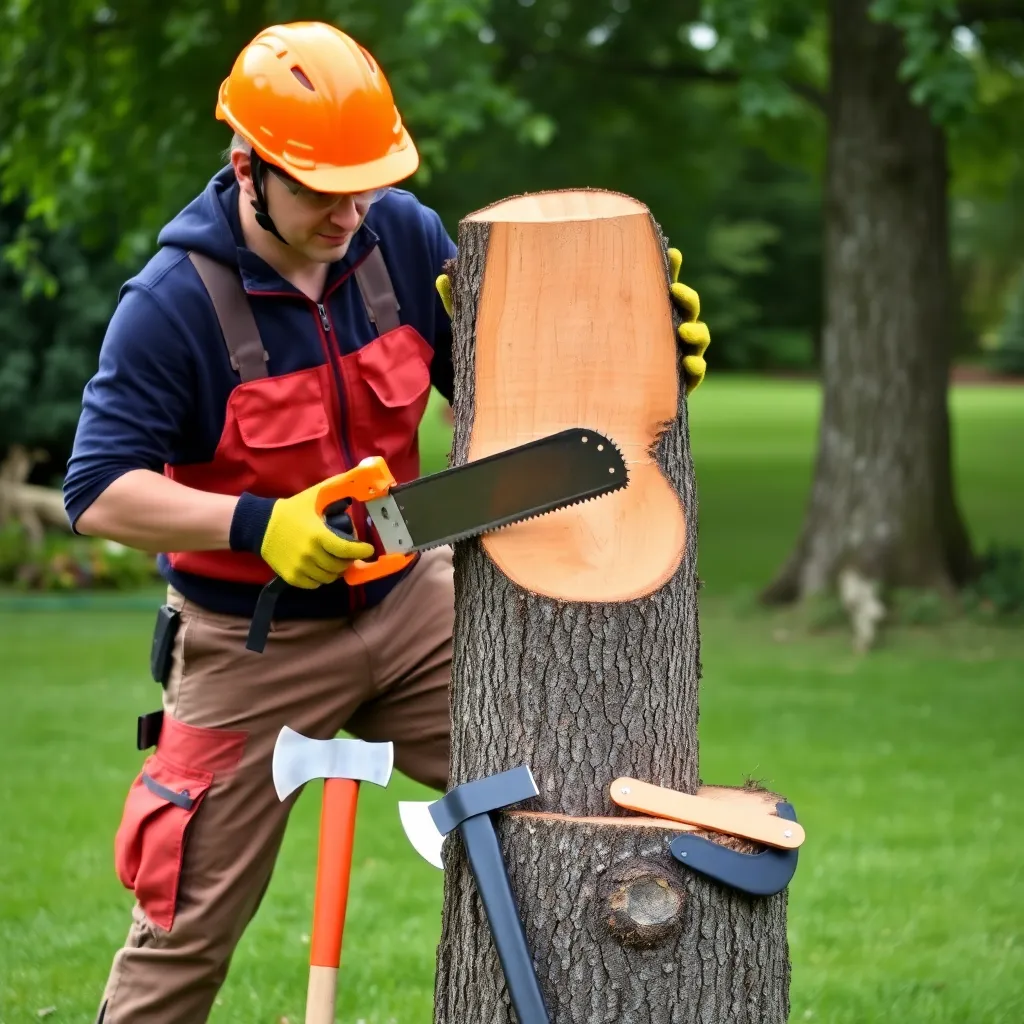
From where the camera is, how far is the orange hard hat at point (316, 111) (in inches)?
112

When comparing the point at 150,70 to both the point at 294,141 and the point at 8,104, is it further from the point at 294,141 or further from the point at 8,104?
the point at 294,141

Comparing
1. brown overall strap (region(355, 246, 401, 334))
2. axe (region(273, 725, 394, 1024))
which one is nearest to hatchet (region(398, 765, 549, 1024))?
axe (region(273, 725, 394, 1024))

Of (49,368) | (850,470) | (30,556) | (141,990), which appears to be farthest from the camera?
(49,368)

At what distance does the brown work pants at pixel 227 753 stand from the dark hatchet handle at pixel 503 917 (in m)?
0.68

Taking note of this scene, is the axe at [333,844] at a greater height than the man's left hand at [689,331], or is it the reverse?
the man's left hand at [689,331]

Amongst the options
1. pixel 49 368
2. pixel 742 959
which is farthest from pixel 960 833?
pixel 49 368

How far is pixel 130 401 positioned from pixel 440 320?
738 mm

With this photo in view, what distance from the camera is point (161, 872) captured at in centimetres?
302

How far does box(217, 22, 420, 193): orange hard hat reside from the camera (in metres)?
2.85

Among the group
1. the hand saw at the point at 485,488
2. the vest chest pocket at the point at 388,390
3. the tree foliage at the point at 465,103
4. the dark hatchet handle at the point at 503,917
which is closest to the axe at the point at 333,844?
the dark hatchet handle at the point at 503,917

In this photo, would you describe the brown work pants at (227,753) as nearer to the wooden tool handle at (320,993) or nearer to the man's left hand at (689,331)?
the wooden tool handle at (320,993)

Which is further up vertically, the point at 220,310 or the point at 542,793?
the point at 220,310

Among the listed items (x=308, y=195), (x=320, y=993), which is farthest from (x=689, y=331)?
(x=320, y=993)

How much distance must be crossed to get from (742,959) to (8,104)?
8.83 meters
